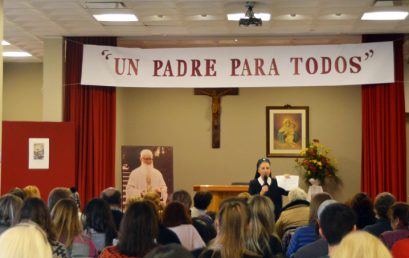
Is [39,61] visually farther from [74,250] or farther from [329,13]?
[74,250]

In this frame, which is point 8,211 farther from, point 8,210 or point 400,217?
point 400,217

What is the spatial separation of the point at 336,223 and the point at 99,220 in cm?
219

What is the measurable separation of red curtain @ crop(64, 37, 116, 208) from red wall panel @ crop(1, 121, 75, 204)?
0.31 metres

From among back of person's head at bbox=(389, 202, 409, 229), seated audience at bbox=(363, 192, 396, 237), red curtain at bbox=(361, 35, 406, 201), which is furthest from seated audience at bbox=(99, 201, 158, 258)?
red curtain at bbox=(361, 35, 406, 201)

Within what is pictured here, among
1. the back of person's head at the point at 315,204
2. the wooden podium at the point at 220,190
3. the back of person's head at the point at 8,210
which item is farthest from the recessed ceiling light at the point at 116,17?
the back of person's head at the point at 315,204

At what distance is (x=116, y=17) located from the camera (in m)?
9.67

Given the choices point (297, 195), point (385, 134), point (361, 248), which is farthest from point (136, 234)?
point (385, 134)

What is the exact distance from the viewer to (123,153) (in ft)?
38.2

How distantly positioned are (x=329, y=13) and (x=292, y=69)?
3.81 ft

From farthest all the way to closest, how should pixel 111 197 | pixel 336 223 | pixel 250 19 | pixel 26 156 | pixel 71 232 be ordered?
1. pixel 26 156
2. pixel 250 19
3. pixel 111 197
4. pixel 71 232
5. pixel 336 223

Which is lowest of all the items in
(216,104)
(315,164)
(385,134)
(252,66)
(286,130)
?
(315,164)

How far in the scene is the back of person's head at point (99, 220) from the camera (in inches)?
207

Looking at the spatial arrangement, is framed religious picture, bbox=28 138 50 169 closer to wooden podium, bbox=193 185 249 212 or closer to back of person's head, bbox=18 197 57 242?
Result: wooden podium, bbox=193 185 249 212

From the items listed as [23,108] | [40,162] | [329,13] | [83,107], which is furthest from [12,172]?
[329,13]
